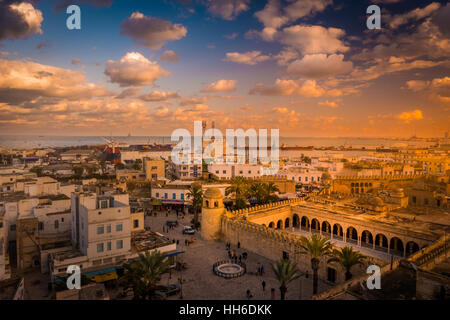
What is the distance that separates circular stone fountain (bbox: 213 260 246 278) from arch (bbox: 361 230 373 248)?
14.2 metres

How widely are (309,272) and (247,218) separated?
10880 millimetres

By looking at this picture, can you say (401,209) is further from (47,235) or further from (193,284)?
(47,235)

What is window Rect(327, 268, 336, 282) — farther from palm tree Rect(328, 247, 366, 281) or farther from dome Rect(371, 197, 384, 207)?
dome Rect(371, 197, 384, 207)

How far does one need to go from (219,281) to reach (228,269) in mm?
1954

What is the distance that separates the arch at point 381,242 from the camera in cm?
3047

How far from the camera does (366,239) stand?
31766mm

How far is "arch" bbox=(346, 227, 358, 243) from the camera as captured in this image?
109 ft

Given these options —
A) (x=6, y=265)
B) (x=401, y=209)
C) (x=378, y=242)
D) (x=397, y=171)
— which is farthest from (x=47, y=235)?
(x=397, y=171)

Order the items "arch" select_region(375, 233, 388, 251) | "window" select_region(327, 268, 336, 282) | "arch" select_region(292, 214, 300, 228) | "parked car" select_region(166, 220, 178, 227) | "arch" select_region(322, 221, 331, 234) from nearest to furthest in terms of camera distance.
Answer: "window" select_region(327, 268, 336, 282) < "arch" select_region(375, 233, 388, 251) < "arch" select_region(322, 221, 331, 234) < "parked car" select_region(166, 220, 178, 227) < "arch" select_region(292, 214, 300, 228)

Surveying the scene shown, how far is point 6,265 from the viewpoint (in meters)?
23.8

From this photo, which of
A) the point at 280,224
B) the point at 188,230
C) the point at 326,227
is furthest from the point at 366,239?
the point at 188,230

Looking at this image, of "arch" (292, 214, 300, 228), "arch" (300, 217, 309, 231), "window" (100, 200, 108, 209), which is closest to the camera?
"window" (100, 200, 108, 209)

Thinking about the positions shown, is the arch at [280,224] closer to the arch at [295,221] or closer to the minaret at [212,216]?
the arch at [295,221]

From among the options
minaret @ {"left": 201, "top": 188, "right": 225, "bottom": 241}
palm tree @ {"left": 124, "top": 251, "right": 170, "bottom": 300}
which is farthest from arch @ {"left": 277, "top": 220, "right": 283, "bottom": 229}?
palm tree @ {"left": 124, "top": 251, "right": 170, "bottom": 300}
